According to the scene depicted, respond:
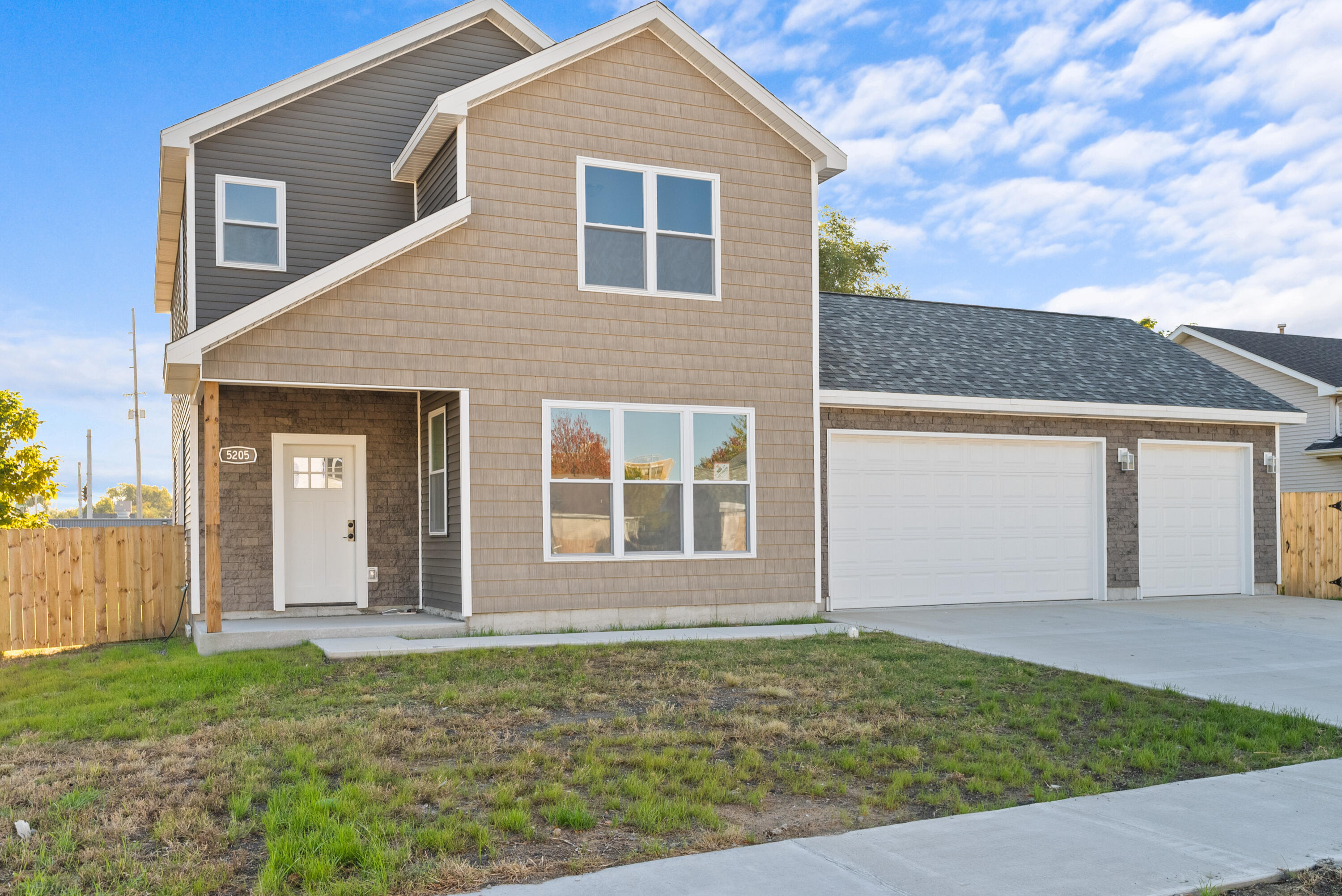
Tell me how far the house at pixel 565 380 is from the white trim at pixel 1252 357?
11.4 m

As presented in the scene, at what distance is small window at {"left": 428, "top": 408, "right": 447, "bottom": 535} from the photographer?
11.6m

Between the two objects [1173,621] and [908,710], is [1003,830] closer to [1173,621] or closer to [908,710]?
[908,710]

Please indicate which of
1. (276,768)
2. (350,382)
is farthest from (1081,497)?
(276,768)

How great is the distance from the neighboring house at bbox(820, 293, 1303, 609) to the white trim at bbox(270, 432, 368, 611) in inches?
218

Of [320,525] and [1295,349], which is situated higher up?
[1295,349]

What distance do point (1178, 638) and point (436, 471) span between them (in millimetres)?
8141

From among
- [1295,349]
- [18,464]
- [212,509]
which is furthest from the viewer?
[1295,349]

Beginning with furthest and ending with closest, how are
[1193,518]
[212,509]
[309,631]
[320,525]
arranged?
[1193,518] < [320,525] < [309,631] < [212,509]

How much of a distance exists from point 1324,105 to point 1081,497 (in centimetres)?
974

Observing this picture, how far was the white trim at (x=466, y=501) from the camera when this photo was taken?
10609 millimetres

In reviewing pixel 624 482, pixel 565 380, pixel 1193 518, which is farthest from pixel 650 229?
pixel 1193 518

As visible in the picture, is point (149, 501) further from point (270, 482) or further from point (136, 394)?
point (270, 482)

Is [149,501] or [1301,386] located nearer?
[1301,386]

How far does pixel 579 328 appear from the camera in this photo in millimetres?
11156
